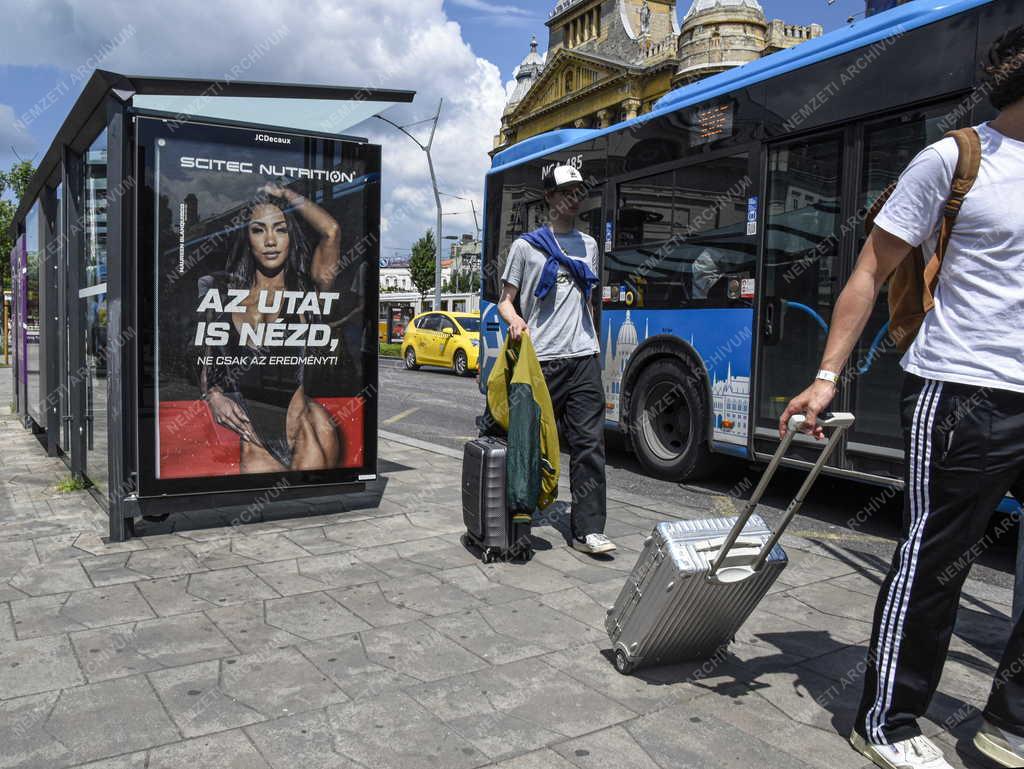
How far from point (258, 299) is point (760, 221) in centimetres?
345

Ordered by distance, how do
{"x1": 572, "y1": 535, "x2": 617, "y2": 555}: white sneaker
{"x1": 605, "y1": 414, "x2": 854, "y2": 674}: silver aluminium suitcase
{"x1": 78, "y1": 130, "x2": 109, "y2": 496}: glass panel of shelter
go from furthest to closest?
{"x1": 78, "y1": 130, "x2": 109, "y2": 496}: glass panel of shelter, {"x1": 572, "y1": 535, "x2": 617, "y2": 555}: white sneaker, {"x1": 605, "y1": 414, "x2": 854, "y2": 674}: silver aluminium suitcase

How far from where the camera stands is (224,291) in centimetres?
462

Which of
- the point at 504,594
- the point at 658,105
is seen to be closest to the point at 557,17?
the point at 658,105

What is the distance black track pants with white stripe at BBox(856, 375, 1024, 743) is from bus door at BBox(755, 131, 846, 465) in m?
3.12

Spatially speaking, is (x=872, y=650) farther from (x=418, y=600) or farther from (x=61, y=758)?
(x=61, y=758)

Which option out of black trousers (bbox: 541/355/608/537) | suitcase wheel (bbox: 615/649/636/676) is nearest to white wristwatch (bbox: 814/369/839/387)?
suitcase wheel (bbox: 615/649/636/676)

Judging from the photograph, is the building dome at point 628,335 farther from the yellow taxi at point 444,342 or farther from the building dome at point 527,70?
the building dome at point 527,70

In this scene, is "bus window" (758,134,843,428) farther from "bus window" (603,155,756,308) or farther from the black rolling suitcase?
the black rolling suitcase

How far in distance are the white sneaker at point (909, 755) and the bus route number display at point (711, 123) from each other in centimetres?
485

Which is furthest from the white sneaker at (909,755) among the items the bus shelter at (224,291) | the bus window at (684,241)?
the bus window at (684,241)

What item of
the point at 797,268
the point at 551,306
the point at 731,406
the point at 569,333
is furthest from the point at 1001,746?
the point at 731,406

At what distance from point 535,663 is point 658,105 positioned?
219 inches

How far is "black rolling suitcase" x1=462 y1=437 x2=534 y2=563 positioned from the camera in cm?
416

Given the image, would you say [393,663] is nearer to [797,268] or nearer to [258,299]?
[258,299]
